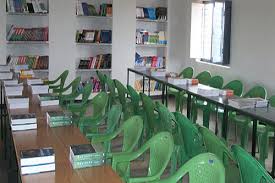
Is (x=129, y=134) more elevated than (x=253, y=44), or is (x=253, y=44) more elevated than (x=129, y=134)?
(x=253, y=44)

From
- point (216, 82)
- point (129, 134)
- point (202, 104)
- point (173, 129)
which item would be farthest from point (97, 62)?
point (129, 134)

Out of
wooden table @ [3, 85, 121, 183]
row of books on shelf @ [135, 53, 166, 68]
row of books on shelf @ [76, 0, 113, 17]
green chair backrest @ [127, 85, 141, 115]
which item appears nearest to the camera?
wooden table @ [3, 85, 121, 183]

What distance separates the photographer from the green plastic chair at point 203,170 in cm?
245

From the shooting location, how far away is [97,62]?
830 cm

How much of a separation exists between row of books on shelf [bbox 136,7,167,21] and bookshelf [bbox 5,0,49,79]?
1.96 metres

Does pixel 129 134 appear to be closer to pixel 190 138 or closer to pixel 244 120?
pixel 190 138

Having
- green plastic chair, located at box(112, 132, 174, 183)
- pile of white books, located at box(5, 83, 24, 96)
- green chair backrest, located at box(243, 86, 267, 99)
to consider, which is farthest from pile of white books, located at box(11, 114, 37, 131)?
green chair backrest, located at box(243, 86, 267, 99)

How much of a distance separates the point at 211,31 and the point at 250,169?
5.83 m

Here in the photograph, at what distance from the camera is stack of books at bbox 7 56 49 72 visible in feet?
25.2

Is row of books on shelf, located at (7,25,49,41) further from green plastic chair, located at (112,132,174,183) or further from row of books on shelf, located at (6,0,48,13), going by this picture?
green plastic chair, located at (112,132,174,183)

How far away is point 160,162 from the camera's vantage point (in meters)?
2.88

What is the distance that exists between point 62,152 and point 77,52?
5.81 metres

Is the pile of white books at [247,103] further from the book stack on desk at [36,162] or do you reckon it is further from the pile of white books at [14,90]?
the pile of white books at [14,90]

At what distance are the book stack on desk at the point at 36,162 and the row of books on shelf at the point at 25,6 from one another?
5.72 meters
